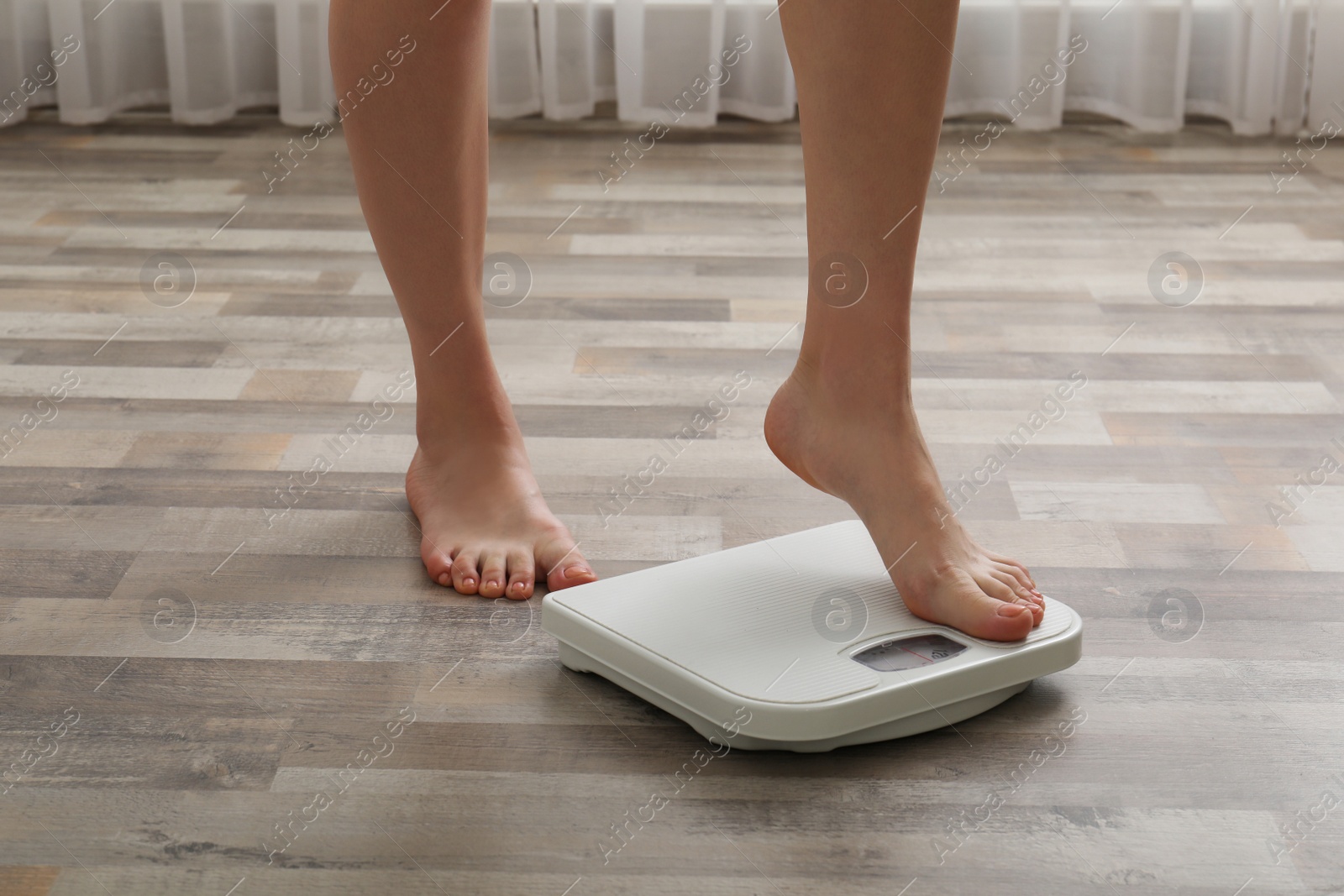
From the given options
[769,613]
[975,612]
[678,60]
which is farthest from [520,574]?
[678,60]

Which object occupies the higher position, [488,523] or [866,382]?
[866,382]

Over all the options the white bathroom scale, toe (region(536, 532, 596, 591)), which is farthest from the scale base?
toe (region(536, 532, 596, 591))

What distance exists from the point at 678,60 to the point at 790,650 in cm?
218

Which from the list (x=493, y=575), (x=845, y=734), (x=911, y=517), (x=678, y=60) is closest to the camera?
(x=845, y=734)

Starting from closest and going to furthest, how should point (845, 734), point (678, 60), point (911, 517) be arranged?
point (845, 734) → point (911, 517) → point (678, 60)

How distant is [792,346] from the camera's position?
1547 mm

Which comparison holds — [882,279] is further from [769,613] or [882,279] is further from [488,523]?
[488,523]

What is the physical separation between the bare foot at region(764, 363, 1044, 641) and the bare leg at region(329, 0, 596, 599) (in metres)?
0.22

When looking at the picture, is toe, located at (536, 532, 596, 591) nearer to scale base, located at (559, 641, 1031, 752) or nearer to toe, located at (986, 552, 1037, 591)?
scale base, located at (559, 641, 1031, 752)

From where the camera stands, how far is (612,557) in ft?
3.46

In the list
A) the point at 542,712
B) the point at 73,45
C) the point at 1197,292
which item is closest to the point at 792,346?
the point at 1197,292

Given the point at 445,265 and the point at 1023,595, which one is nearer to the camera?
the point at 1023,595

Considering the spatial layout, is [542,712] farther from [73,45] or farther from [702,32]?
[73,45]

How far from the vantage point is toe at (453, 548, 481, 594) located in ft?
3.26
